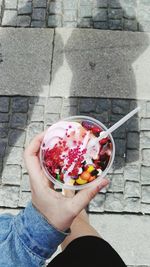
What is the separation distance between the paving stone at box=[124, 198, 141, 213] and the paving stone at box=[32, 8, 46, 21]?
6.97ft

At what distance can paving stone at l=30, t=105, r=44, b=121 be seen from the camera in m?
4.19

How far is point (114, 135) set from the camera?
4059 millimetres

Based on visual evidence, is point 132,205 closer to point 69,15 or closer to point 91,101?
point 91,101

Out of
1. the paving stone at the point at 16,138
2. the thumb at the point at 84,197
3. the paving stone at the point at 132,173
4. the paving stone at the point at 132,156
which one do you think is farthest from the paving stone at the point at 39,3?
the thumb at the point at 84,197

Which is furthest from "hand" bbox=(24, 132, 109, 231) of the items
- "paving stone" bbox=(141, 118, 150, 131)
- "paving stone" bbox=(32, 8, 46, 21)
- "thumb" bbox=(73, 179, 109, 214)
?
"paving stone" bbox=(32, 8, 46, 21)

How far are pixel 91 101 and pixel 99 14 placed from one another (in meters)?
1.04

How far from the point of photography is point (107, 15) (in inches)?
184

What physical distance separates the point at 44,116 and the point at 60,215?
207cm

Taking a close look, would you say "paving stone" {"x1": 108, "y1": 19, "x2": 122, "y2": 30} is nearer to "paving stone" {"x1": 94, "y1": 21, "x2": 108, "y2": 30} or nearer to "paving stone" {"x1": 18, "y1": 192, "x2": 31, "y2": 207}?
"paving stone" {"x1": 94, "y1": 21, "x2": 108, "y2": 30}

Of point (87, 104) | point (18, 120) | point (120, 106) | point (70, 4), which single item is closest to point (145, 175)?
point (120, 106)

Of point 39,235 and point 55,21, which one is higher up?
point 55,21

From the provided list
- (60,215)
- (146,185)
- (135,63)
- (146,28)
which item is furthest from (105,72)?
(60,215)

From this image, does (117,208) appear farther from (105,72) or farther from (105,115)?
(105,72)

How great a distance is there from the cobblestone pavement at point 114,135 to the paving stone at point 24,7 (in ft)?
3.39
